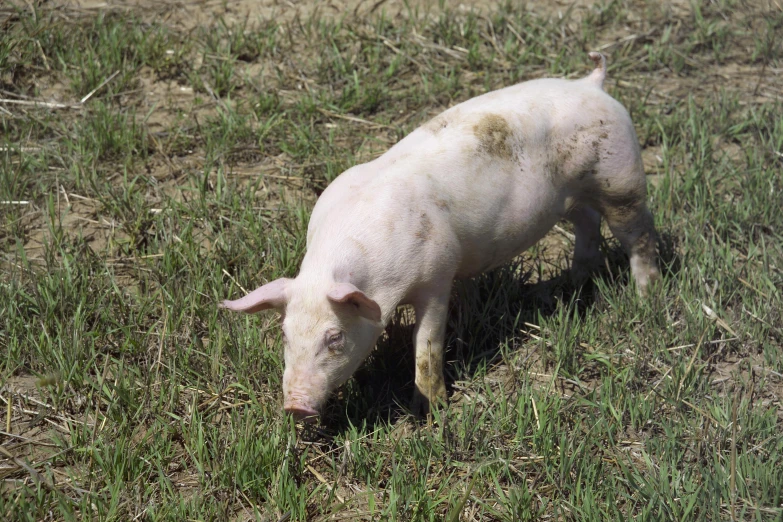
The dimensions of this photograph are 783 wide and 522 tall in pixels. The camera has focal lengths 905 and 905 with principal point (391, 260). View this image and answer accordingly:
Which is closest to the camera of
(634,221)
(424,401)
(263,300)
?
(263,300)

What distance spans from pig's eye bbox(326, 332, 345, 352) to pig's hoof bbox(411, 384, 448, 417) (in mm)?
530

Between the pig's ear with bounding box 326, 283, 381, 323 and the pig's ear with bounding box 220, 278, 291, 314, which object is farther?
the pig's ear with bounding box 220, 278, 291, 314

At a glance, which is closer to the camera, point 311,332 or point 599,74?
point 311,332

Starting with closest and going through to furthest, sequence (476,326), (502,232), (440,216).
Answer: (440,216) < (502,232) < (476,326)

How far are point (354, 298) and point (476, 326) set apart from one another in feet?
3.74

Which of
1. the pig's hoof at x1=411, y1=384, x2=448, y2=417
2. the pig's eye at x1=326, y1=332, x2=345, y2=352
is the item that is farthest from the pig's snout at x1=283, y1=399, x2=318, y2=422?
the pig's hoof at x1=411, y1=384, x2=448, y2=417

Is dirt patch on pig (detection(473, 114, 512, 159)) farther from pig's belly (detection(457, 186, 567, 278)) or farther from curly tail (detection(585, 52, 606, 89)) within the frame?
curly tail (detection(585, 52, 606, 89))

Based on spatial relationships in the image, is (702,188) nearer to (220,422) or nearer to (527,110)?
(527,110)

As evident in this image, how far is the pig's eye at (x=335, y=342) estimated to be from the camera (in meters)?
3.57

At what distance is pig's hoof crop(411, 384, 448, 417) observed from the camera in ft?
12.9

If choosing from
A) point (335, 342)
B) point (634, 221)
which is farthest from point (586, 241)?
point (335, 342)

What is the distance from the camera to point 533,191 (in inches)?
162

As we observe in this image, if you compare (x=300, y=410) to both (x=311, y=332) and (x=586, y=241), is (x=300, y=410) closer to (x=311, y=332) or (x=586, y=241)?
(x=311, y=332)

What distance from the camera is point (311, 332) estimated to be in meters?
3.53
